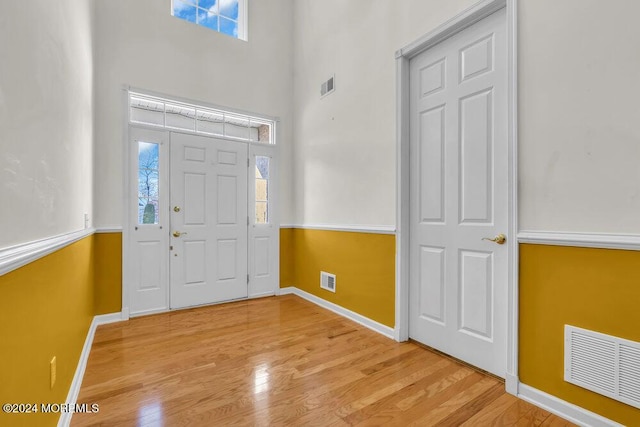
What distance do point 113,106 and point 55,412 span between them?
2833 mm

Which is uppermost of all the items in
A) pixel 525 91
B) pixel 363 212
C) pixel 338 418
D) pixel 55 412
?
pixel 525 91

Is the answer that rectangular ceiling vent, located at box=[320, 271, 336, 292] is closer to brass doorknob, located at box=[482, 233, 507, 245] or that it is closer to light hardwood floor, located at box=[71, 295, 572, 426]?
light hardwood floor, located at box=[71, 295, 572, 426]

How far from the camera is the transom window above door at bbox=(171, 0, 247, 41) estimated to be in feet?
12.3

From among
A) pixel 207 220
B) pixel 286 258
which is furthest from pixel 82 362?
pixel 286 258

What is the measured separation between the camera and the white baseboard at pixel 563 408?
1.59 metres

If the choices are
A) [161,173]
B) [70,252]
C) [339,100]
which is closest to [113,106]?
[161,173]

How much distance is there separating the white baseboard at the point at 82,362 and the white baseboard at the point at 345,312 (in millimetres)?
1928

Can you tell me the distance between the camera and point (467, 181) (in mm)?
2316

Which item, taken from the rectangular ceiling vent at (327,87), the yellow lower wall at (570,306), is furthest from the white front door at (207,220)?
the yellow lower wall at (570,306)

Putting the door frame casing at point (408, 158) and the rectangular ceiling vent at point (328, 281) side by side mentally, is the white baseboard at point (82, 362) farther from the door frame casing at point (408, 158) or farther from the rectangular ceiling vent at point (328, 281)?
the door frame casing at point (408, 158)

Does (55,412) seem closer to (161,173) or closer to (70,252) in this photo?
(70,252)

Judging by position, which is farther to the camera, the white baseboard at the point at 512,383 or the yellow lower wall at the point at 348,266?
the yellow lower wall at the point at 348,266

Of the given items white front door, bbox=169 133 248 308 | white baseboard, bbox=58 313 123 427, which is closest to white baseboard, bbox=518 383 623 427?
white baseboard, bbox=58 313 123 427

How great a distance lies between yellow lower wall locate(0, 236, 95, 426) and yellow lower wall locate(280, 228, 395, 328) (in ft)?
7.46
